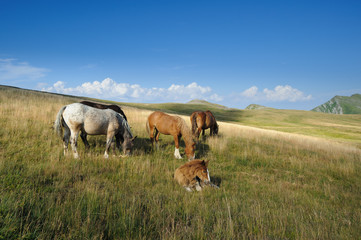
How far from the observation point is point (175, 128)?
342 inches

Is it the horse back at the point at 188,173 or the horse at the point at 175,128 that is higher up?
the horse at the point at 175,128

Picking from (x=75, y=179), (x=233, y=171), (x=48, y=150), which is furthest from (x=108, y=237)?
(x=233, y=171)

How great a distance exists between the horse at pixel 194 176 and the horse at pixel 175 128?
2.20m

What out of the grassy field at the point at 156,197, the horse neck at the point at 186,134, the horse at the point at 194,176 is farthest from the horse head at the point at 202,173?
the horse neck at the point at 186,134

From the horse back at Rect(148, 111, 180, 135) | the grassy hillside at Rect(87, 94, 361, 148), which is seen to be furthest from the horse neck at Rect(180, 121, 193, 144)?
the grassy hillside at Rect(87, 94, 361, 148)

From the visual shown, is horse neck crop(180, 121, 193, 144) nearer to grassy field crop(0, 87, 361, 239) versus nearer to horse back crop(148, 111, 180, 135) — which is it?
horse back crop(148, 111, 180, 135)

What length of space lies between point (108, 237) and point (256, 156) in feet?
29.1

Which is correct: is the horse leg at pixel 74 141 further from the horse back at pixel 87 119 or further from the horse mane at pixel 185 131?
the horse mane at pixel 185 131

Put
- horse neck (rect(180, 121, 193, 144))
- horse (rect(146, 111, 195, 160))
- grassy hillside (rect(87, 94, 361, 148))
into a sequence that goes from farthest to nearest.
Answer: grassy hillside (rect(87, 94, 361, 148)), horse neck (rect(180, 121, 193, 144)), horse (rect(146, 111, 195, 160))

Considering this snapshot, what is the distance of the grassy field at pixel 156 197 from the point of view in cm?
276

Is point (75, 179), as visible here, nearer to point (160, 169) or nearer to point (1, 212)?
point (1, 212)

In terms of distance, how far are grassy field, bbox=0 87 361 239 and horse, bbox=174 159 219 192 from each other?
0.85 feet

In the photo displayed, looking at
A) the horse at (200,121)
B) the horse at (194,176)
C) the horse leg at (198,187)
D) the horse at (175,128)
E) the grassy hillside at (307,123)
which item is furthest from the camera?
the grassy hillside at (307,123)

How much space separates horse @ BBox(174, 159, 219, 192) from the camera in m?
5.28
